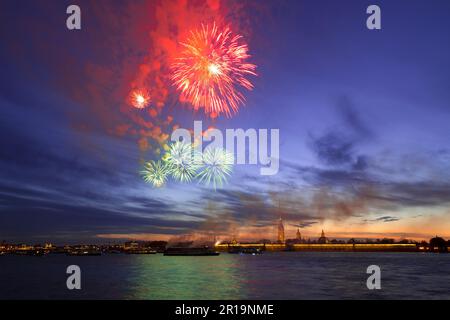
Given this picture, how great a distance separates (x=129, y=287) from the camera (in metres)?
61.8
